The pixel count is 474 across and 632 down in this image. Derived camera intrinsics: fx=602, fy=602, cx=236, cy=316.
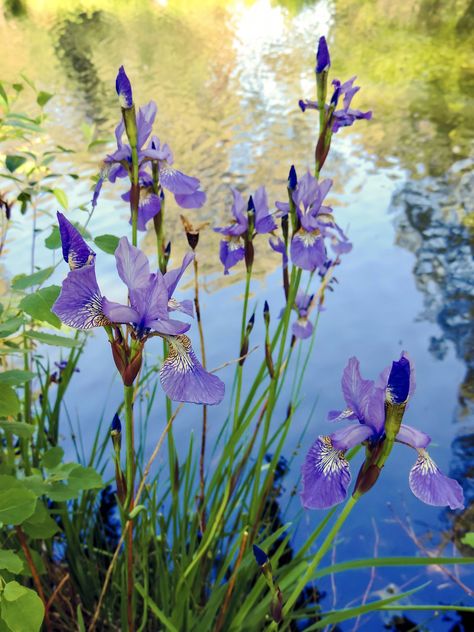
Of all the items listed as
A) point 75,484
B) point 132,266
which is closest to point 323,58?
point 132,266

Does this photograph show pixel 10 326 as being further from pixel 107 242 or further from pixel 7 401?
pixel 107 242

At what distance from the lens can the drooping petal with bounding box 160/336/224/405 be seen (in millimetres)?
902

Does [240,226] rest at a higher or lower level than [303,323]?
higher

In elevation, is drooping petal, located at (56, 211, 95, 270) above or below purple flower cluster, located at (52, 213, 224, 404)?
above

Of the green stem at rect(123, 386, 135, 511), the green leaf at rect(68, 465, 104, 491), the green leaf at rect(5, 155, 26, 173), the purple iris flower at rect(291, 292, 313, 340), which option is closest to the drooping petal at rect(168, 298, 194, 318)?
the green stem at rect(123, 386, 135, 511)

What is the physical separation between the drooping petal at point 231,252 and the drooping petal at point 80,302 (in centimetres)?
86

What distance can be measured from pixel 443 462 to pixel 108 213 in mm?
4079

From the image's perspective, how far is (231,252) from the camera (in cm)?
172

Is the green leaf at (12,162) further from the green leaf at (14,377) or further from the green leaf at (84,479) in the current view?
the green leaf at (84,479)

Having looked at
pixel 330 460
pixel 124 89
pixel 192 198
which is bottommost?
pixel 330 460

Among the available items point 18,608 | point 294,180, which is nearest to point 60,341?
point 18,608

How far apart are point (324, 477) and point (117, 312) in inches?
15.4

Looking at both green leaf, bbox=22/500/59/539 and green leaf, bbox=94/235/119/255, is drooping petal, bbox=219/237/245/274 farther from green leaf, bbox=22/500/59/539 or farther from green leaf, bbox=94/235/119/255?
green leaf, bbox=22/500/59/539

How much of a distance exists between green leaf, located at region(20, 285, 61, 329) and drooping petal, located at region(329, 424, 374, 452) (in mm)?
530
